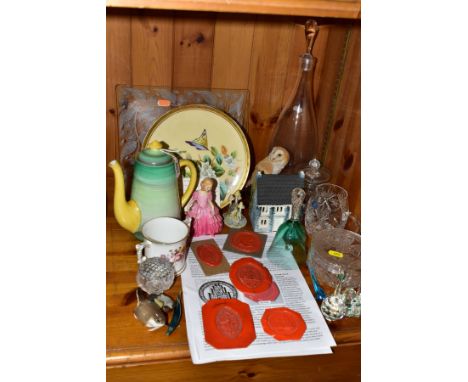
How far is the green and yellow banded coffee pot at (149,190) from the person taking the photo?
966 millimetres

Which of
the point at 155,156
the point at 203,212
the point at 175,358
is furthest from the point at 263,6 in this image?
the point at 175,358

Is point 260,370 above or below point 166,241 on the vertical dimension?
below

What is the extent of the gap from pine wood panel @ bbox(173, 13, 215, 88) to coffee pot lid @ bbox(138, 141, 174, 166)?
26 centimetres

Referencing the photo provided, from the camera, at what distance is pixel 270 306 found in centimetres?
90

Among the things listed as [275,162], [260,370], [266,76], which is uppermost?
[266,76]

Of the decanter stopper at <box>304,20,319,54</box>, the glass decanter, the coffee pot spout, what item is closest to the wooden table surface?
the coffee pot spout

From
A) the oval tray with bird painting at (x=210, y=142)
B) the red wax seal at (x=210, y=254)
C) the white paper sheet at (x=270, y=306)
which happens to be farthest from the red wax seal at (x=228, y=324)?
the oval tray with bird painting at (x=210, y=142)

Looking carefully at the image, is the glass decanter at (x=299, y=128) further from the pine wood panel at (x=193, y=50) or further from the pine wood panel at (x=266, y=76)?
the pine wood panel at (x=193, y=50)

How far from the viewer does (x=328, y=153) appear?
4.16 ft

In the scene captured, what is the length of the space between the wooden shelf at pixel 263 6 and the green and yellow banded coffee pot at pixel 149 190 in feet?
1.25

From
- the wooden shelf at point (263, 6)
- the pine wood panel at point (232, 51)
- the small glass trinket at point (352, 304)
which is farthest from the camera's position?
the pine wood panel at point (232, 51)

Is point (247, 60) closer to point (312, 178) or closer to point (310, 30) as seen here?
point (310, 30)

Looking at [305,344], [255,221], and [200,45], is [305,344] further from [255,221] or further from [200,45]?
[200,45]

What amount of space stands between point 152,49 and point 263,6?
1.60 feet
